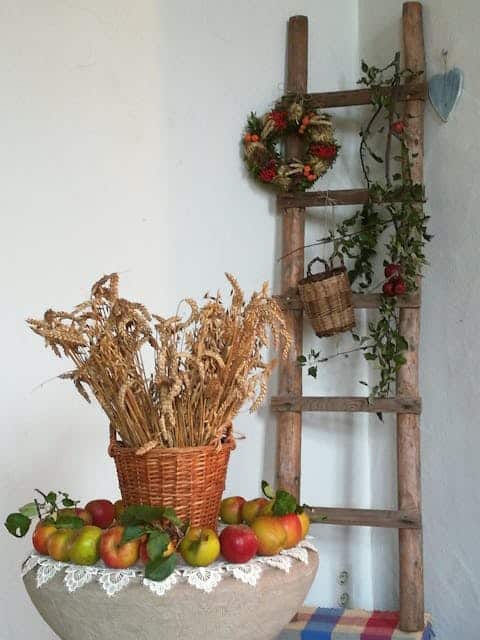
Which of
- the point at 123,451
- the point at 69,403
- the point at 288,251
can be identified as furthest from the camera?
the point at 288,251

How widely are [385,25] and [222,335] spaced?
1412 mm

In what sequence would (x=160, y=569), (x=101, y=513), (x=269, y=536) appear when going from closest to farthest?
(x=160, y=569) → (x=269, y=536) → (x=101, y=513)

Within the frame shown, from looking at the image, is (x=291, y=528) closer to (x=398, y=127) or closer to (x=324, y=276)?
(x=324, y=276)

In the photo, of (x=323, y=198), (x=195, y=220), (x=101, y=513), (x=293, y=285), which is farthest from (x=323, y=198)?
(x=101, y=513)

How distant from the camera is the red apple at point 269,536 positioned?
3.84ft

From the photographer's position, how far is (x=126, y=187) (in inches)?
79.4

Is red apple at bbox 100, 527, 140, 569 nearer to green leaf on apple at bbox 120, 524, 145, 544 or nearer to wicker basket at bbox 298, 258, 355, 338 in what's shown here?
green leaf on apple at bbox 120, 524, 145, 544

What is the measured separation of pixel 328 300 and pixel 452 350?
0.34 m

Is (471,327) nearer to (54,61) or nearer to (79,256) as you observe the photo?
(79,256)

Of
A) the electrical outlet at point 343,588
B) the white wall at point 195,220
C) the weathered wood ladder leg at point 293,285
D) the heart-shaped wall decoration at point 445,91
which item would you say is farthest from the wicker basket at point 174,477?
the heart-shaped wall decoration at point 445,91

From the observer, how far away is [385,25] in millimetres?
2262

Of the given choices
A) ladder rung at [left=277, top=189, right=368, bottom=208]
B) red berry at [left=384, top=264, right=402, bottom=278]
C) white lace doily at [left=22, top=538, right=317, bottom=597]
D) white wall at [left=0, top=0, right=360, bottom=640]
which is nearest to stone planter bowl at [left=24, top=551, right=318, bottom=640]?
white lace doily at [left=22, top=538, right=317, bottom=597]

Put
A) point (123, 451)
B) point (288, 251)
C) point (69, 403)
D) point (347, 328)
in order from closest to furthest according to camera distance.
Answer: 1. point (123, 451)
2. point (69, 403)
3. point (347, 328)
4. point (288, 251)

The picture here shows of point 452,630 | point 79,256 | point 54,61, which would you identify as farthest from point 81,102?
point 452,630
